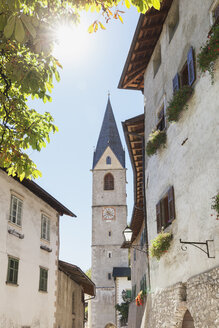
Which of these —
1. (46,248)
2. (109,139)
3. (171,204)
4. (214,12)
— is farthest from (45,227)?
(109,139)

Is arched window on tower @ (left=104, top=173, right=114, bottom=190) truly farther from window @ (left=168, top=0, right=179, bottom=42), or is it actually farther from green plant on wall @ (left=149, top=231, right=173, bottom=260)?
green plant on wall @ (left=149, top=231, right=173, bottom=260)

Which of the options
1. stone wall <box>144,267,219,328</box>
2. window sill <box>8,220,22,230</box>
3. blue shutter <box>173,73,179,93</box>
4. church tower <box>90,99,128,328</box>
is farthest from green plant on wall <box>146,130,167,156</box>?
church tower <box>90,99,128,328</box>

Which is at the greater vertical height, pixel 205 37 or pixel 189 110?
pixel 205 37

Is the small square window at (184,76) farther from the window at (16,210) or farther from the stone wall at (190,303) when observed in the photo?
the window at (16,210)

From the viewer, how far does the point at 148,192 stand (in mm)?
14023

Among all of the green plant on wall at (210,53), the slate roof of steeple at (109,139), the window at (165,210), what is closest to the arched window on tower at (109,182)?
the slate roof of steeple at (109,139)

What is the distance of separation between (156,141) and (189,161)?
A: 9.23 feet

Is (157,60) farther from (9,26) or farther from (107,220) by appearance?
(107,220)

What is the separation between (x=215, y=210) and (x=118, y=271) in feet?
136

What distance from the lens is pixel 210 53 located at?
8102mm

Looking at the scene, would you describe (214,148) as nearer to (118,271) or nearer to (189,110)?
(189,110)

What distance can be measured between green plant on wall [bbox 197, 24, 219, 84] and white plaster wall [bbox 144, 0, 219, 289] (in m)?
0.20

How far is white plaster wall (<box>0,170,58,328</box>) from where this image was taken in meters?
14.5

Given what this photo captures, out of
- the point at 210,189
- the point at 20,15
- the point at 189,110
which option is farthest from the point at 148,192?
the point at 20,15
